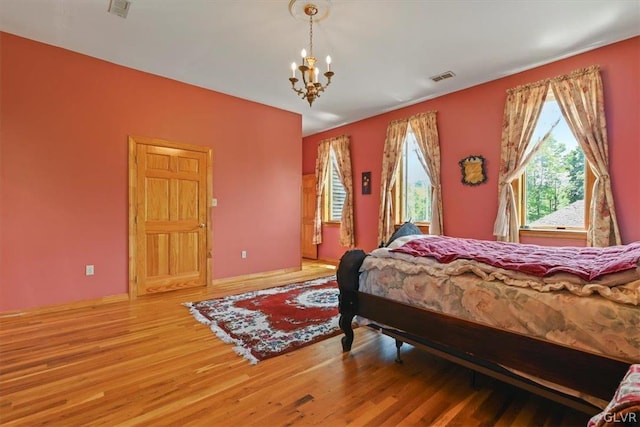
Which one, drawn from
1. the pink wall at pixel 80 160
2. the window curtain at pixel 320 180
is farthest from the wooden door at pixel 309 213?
the pink wall at pixel 80 160

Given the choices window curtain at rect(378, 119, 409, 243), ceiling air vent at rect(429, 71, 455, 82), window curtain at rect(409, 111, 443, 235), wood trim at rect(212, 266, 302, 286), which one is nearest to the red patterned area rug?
wood trim at rect(212, 266, 302, 286)

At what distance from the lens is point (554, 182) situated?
3.68 m

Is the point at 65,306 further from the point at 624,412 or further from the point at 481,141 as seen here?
the point at 481,141

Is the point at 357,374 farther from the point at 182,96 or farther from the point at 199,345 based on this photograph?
the point at 182,96

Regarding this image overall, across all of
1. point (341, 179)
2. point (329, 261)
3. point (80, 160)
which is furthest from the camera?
point (329, 261)

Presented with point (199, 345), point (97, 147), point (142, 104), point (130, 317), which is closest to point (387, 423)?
point (199, 345)

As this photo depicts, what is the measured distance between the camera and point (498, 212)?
3.97m

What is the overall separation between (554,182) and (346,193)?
3389 mm

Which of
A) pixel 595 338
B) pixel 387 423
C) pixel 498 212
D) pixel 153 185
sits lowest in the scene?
pixel 387 423

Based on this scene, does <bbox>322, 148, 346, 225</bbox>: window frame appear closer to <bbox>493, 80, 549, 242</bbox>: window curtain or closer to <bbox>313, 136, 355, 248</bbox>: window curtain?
<bbox>313, 136, 355, 248</bbox>: window curtain

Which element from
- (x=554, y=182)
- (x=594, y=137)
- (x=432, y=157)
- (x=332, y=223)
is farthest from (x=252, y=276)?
(x=594, y=137)

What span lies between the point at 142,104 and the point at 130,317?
2.69 m

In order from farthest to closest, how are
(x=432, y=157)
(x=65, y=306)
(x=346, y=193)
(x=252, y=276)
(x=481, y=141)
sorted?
(x=346, y=193) → (x=252, y=276) → (x=432, y=157) → (x=481, y=141) → (x=65, y=306)

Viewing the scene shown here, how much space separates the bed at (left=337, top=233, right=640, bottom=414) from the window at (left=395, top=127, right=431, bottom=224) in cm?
275
